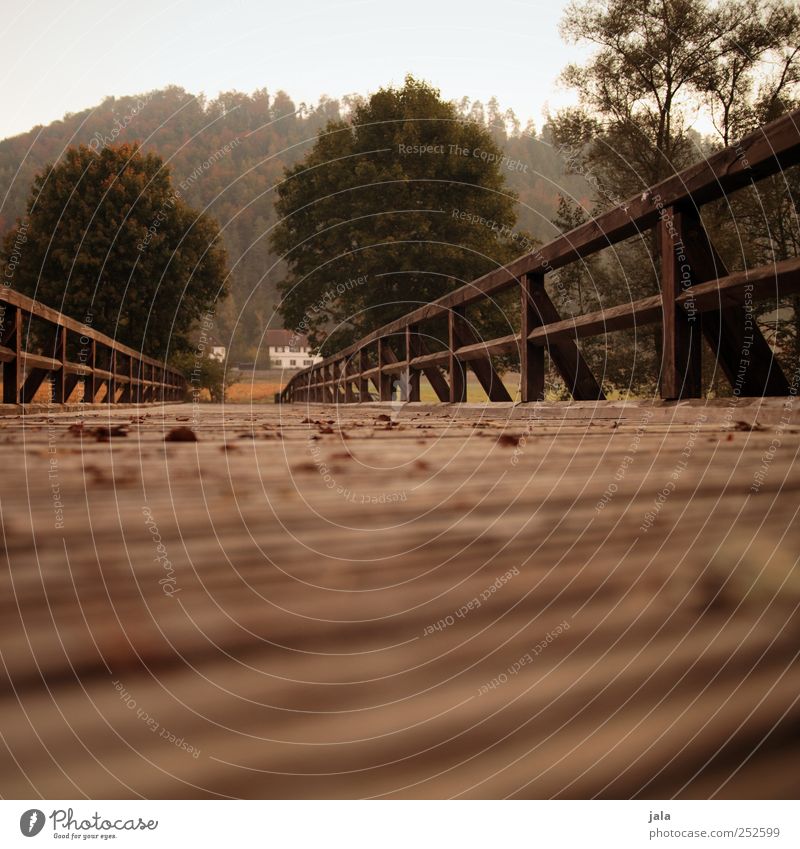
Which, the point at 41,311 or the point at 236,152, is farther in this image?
the point at 236,152

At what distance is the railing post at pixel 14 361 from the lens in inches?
162

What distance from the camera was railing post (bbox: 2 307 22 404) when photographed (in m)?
4.10

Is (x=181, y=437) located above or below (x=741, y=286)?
below

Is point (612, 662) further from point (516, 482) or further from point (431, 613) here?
point (516, 482)

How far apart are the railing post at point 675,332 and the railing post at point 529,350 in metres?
1.04

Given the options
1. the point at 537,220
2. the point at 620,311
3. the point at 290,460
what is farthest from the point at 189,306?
the point at 290,460

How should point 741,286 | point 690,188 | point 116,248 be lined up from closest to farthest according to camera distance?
point 741,286
point 690,188
point 116,248

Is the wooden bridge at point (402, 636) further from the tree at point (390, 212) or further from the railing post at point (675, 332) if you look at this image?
the tree at point (390, 212)

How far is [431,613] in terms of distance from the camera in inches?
15.5

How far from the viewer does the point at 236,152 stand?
36656mm

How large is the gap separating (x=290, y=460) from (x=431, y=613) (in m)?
0.54

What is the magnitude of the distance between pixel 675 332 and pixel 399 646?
8.04ft

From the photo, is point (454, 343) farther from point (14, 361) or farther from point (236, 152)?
point (236, 152)

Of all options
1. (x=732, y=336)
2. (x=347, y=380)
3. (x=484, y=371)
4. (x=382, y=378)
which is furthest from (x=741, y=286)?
(x=347, y=380)
